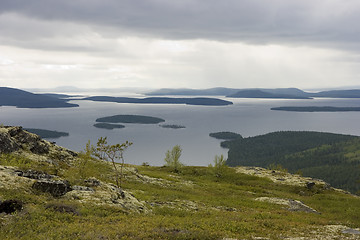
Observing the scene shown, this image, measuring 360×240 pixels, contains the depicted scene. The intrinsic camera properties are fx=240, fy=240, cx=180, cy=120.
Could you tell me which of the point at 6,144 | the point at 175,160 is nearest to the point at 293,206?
the point at 175,160

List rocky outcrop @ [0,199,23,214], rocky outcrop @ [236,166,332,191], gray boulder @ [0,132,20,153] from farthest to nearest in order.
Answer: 1. rocky outcrop @ [236,166,332,191]
2. gray boulder @ [0,132,20,153]
3. rocky outcrop @ [0,199,23,214]

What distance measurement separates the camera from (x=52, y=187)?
86.4ft

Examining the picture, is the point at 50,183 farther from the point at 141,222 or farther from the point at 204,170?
the point at 204,170

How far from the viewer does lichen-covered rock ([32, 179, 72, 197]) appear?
25.8m

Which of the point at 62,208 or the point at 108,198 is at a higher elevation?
the point at 62,208

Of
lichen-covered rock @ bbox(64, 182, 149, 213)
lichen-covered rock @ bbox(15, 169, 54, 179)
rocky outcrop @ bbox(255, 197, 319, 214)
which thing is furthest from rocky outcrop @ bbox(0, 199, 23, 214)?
rocky outcrop @ bbox(255, 197, 319, 214)

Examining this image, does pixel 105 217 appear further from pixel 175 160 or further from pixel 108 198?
pixel 175 160

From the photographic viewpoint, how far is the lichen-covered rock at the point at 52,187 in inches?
1015

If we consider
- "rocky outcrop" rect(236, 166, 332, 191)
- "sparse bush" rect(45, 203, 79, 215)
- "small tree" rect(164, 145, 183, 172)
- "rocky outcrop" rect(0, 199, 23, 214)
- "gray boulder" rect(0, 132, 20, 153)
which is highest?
"gray boulder" rect(0, 132, 20, 153)

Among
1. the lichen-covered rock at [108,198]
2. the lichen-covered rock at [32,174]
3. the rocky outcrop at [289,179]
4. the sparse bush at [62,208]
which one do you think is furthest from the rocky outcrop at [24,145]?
the rocky outcrop at [289,179]

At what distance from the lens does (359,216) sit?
145 feet

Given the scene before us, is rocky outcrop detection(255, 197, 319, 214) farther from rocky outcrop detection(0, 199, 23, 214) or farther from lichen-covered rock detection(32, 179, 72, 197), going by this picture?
rocky outcrop detection(0, 199, 23, 214)

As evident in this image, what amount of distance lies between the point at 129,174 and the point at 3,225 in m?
40.2

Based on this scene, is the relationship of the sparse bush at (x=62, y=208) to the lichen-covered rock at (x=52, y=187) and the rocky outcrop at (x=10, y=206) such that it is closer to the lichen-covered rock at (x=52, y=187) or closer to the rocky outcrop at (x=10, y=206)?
the rocky outcrop at (x=10, y=206)
